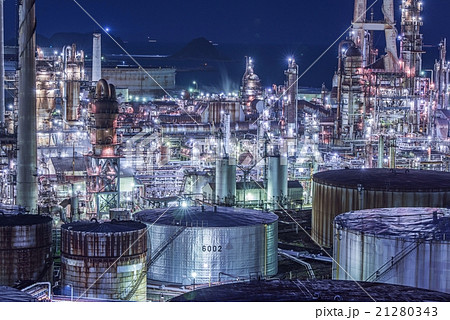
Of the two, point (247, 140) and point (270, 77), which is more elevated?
point (270, 77)

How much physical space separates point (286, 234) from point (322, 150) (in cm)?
1435

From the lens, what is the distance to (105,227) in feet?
65.3

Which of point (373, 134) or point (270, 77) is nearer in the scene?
point (373, 134)

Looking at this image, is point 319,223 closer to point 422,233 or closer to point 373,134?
point 422,233

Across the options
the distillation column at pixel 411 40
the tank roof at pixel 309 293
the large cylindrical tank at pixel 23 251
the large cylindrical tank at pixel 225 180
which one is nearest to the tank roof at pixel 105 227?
the large cylindrical tank at pixel 23 251

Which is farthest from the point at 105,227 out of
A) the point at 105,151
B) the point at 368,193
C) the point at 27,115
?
the point at 368,193

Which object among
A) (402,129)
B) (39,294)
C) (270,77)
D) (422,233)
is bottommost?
(39,294)

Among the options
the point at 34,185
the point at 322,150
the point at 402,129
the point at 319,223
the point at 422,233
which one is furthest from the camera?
the point at 402,129

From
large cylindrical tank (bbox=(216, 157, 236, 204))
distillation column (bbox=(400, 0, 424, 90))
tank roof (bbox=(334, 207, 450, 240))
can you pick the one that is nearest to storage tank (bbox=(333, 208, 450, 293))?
tank roof (bbox=(334, 207, 450, 240))

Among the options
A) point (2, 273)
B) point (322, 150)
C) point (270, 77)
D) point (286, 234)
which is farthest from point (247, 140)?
point (270, 77)

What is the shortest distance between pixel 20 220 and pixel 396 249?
8913 mm

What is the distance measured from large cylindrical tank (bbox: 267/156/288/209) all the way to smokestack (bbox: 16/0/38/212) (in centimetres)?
973

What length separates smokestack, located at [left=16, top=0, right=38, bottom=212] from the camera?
82.7ft

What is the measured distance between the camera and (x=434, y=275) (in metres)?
17.7
